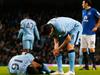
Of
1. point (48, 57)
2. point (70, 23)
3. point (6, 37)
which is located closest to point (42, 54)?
point (48, 57)

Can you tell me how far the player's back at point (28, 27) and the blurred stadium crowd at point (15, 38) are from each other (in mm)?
3266

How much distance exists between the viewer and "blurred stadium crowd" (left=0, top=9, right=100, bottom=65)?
20781mm

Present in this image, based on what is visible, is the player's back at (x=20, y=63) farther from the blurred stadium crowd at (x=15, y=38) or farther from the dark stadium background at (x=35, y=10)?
the dark stadium background at (x=35, y=10)

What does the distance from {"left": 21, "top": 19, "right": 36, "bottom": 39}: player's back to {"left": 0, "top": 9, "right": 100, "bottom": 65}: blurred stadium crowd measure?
3266 mm

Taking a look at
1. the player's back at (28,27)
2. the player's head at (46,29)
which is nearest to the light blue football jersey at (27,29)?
the player's back at (28,27)

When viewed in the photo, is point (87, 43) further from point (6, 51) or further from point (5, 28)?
point (5, 28)

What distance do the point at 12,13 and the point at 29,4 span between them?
3.36ft

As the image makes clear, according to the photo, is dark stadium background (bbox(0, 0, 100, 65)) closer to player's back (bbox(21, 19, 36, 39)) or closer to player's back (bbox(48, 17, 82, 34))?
player's back (bbox(21, 19, 36, 39))

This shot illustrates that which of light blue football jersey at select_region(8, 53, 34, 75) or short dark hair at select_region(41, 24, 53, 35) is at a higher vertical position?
short dark hair at select_region(41, 24, 53, 35)

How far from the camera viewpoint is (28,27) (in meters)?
15.3

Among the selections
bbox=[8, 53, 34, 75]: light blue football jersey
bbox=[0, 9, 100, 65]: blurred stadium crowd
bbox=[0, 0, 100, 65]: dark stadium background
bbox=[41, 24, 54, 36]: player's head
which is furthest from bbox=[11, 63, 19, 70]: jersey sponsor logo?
bbox=[0, 0, 100, 65]: dark stadium background

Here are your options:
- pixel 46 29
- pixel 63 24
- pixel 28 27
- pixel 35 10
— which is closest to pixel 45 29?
pixel 46 29

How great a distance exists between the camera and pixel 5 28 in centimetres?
2311

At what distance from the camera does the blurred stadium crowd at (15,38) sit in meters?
20.8
